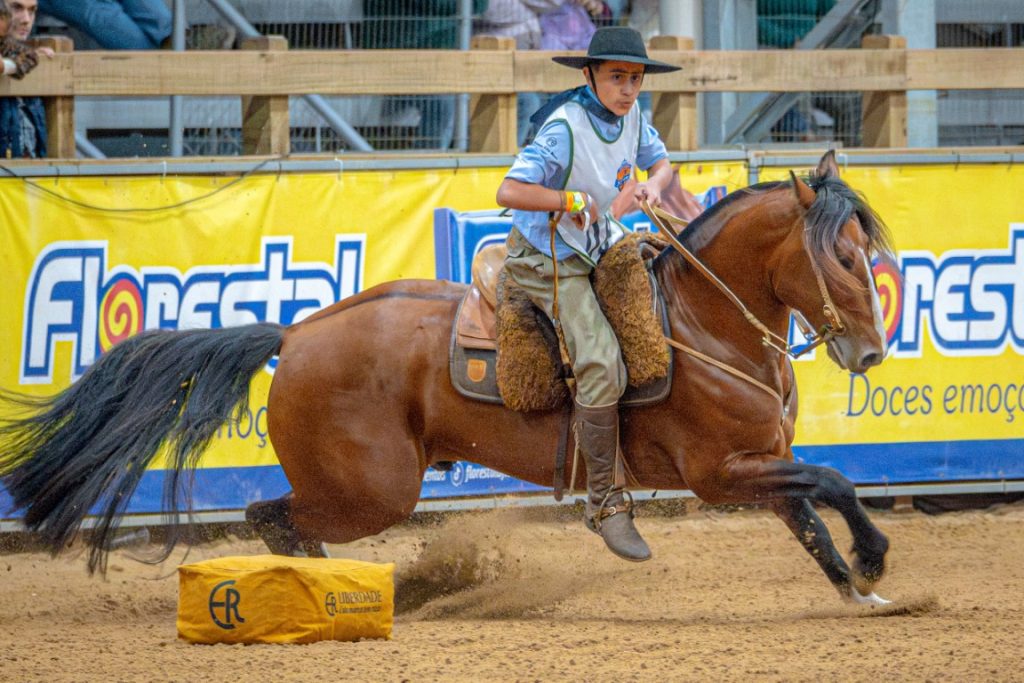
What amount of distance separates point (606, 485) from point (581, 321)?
2.34ft

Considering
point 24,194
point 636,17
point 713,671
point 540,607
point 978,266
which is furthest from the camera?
point 636,17

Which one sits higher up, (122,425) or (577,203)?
(577,203)

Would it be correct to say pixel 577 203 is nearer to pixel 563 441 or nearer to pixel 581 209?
pixel 581 209

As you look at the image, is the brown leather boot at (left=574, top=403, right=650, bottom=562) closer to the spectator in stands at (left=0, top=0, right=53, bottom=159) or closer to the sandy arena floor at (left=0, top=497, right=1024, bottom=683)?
the sandy arena floor at (left=0, top=497, right=1024, bottom=683)

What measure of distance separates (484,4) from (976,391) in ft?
13.7

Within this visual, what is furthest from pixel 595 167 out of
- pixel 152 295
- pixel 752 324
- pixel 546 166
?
pixel 152 295

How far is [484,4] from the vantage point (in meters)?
9.10

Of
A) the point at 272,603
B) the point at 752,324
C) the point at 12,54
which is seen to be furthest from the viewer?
the point at 12,54

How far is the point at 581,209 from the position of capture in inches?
207

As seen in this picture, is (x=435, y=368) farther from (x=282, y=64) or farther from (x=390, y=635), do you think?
(x=282, y=64)

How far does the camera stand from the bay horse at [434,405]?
541 cm

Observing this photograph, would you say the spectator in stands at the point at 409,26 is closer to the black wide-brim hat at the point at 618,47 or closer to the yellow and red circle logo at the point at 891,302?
the yellow and red circle logo at the point at 891,302

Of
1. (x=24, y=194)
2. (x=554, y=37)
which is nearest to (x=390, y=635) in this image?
(x=24, y=194)

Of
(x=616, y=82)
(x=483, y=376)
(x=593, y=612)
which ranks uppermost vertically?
(x=616, y=82)
